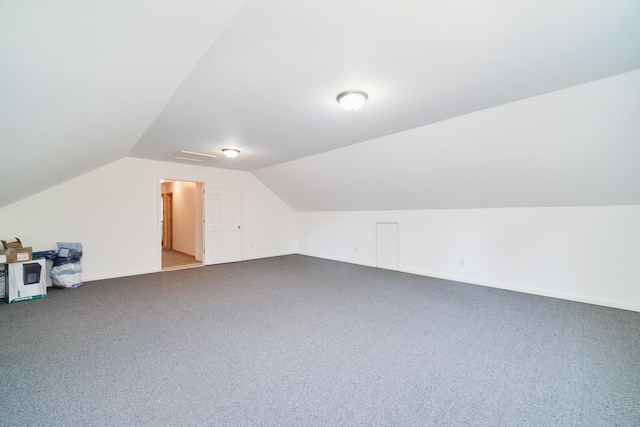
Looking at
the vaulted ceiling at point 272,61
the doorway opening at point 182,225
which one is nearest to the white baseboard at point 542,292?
the vaulted ceiling at point 272,61

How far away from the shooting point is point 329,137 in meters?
4.18

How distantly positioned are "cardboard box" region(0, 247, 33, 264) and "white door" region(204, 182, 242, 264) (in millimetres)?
2979

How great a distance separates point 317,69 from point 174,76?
1.15m

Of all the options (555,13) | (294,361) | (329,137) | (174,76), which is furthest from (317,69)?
(294,361)

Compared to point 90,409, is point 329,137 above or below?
above

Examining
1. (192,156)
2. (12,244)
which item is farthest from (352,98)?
(12,244)

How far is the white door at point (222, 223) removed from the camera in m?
6.52

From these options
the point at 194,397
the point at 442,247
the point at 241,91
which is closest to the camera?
the point at 194,397

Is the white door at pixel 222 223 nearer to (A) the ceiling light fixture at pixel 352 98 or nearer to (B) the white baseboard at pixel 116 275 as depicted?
(B) the white baseboard at pixel 116 275

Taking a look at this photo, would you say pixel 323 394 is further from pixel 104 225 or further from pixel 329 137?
pixel 104 225

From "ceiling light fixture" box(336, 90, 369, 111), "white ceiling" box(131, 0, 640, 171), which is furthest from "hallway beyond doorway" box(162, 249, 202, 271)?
"ceiling light fixture" box(336, 90, 369, 111)

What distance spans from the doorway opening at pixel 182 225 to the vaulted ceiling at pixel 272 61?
348 cm

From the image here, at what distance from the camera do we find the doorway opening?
6.77 m

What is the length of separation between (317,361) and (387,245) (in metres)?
4.06
